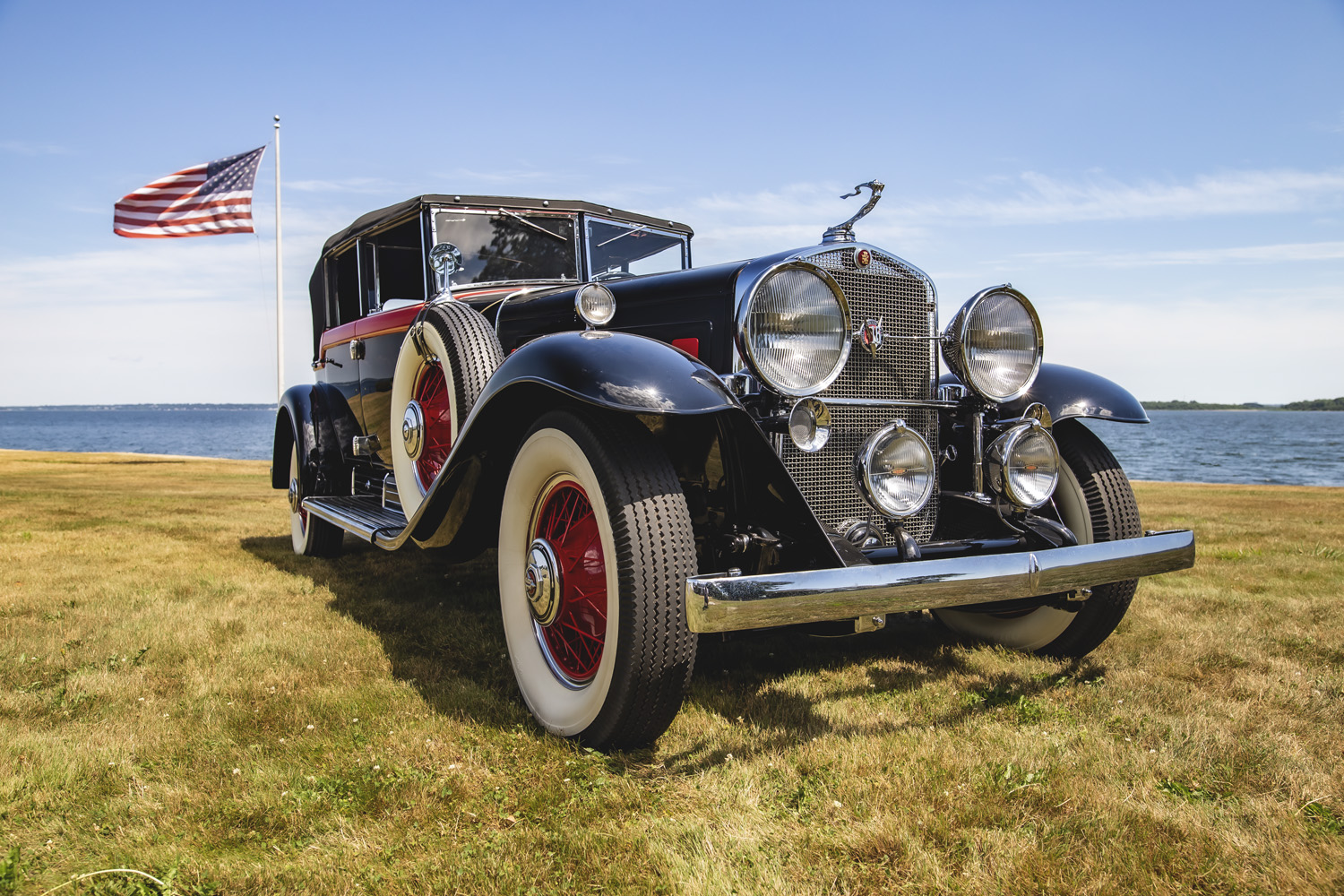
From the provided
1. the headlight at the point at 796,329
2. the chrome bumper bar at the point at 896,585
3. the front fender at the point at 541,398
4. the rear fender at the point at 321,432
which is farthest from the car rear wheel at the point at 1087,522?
the rear fender at the point at 321,432

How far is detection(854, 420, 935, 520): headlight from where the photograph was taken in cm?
236

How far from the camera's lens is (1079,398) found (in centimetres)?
300

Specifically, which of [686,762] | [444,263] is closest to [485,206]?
[444,263]

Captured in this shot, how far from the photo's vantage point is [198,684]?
275cm

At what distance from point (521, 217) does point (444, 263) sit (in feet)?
2.13

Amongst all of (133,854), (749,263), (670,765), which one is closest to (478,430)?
(749,263)

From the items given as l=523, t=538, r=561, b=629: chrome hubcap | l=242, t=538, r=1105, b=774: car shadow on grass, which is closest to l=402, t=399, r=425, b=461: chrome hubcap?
l=242, t=538, r=1105, b=774: car shadow on grass

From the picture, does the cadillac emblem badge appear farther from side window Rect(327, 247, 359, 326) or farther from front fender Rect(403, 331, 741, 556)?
side window Rect(327, 247, 359, 326)

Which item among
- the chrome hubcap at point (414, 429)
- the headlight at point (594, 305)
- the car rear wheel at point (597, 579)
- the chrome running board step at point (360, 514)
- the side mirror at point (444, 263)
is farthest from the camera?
the side mirror at point (444, 263)

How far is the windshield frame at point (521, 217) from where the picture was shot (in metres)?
4.16

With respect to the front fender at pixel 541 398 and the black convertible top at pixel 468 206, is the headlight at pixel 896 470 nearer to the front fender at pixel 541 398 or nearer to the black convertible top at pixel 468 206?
the front fender at pixel 541 398

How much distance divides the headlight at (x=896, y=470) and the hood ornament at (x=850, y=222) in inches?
32.0

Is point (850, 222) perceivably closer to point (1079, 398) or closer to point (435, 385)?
point (1079, 398)

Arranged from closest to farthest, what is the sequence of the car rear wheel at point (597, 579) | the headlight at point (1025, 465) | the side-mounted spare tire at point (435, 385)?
the car rear wheel at point (597, 579) → the headlight at point (1025, 465) → the side-mounted spare tire at point (435, 385)
